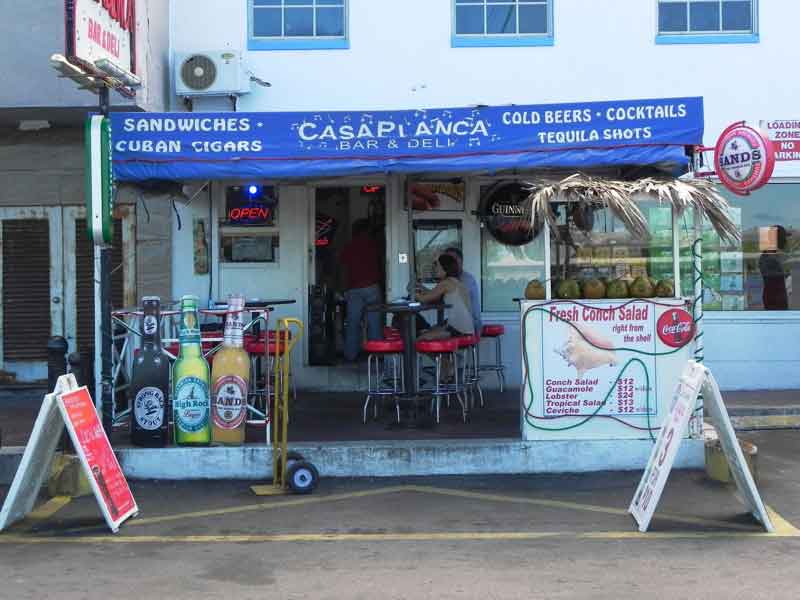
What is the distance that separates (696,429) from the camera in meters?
8.55

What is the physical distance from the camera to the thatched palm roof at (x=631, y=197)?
801 centimetres

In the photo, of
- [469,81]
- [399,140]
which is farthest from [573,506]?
[469,81]

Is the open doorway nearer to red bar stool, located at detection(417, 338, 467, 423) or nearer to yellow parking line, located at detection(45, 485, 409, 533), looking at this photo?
red bar stool, located at detection(417, 338, 467, 423)

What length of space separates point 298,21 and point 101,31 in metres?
4.43

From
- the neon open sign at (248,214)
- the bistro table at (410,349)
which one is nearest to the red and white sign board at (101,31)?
the bistro table at (410,349)

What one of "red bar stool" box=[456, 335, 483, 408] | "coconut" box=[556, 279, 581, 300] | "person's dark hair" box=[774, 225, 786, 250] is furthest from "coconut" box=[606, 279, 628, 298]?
"person's dark hair" box=[774, 225, 786, 250]

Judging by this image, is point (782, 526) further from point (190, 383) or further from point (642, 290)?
point (190, 383)

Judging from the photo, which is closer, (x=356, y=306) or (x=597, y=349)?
(x=597, y=349)

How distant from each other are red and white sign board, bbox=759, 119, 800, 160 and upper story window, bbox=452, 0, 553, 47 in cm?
291

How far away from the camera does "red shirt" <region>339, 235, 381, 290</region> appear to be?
38.9ft

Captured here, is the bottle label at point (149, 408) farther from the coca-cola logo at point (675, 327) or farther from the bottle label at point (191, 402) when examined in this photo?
the coca-cola logo at point (675, 327)

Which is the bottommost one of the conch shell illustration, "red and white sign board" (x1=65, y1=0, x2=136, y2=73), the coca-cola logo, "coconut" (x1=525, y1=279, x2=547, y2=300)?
the conch shell illustration

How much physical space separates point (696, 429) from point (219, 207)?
6114 millimetres

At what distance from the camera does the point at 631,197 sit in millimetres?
8125
